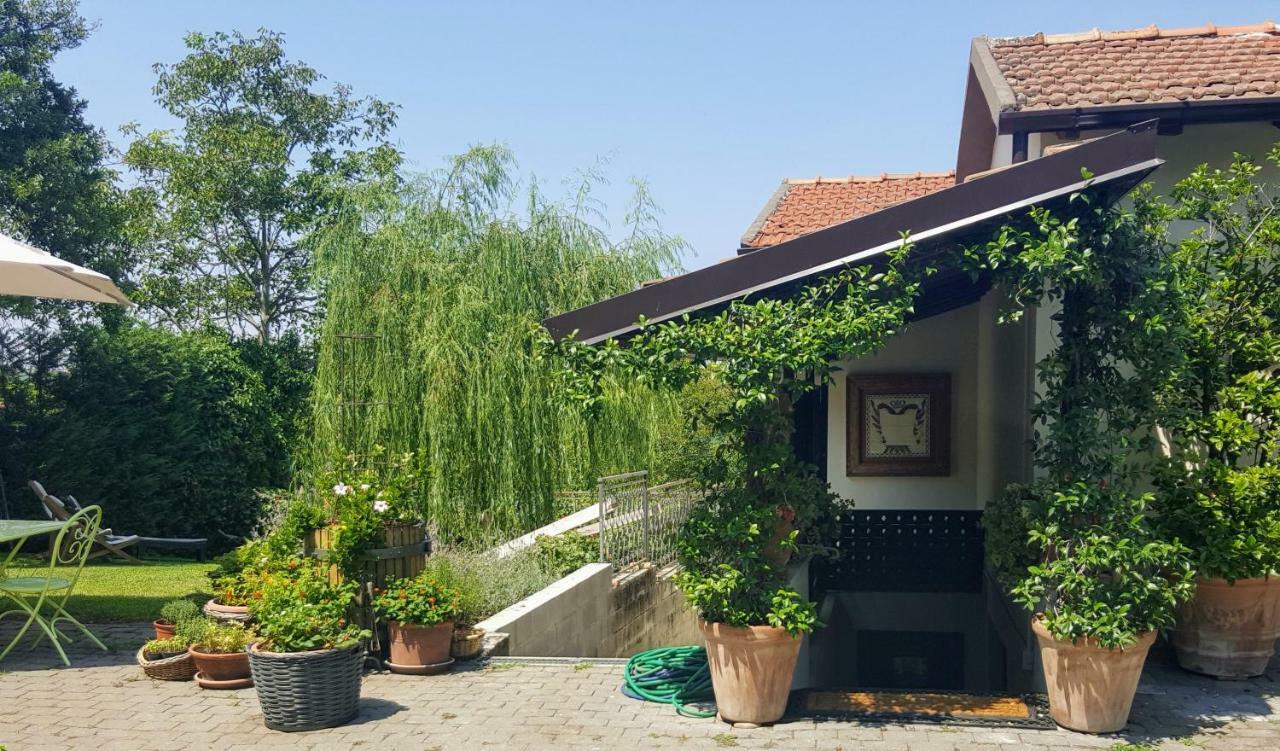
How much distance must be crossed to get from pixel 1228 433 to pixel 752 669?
3.31 m

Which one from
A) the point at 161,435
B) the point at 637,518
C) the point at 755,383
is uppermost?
the point at 755,383

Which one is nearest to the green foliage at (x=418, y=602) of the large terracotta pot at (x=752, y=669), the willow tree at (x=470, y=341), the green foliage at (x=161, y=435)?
the large terracotta pot at (x=752, y=669)

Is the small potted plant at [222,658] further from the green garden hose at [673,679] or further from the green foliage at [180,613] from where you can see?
the green garden hose at [673,679]

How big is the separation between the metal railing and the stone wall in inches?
7.7

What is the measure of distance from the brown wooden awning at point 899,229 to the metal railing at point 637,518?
3.76 meters

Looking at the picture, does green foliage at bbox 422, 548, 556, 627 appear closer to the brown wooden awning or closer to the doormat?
the doormat

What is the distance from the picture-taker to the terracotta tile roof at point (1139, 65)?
744 cm

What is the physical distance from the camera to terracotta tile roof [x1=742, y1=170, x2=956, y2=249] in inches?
424

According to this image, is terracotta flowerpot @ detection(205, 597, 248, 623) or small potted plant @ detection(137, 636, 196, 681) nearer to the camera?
small potted plant @ detection(137, 636, 196, 681)

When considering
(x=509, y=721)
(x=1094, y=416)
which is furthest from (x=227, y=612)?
(x=1094, y=416)

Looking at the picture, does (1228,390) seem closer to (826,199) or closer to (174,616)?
(826,199)

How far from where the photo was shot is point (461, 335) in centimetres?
1305

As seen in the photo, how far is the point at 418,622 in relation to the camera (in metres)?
6.60

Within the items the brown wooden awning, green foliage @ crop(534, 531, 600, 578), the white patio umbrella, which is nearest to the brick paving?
the brown wooden awning
